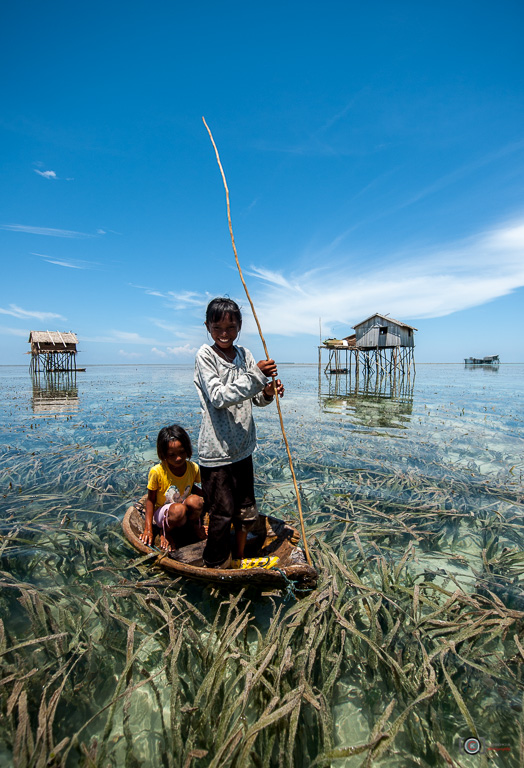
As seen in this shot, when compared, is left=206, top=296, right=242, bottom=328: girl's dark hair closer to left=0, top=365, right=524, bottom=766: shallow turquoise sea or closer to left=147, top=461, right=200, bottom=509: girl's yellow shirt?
left=147, top=461, right=200, bottom=509: girl's yellow shirt

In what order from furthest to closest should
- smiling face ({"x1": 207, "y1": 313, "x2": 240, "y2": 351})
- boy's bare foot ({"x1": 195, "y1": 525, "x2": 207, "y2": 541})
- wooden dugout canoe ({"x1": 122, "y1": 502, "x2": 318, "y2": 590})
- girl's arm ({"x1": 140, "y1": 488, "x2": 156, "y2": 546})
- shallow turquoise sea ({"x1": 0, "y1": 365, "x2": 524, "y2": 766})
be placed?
1. boy's bare foot ({"x1": 195, "y1": 525, "x2": 207, "y2": 541})
2. girl's arm ({"x1": 140, "y1": 488, "x2": 156, "y2": 546})
3. smiling face ({"x1": 207, "y1": 313, "x2": 240, "y2": 351})
4. wooden dugout canoe ({"x1": 122, "y1": 502, "x2": 318, "y2": 590})
5. shallow turquoise sea ({"x1": 0, "y1": 365, "x2": 524, "y2": 766})

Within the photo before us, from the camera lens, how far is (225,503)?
279 cm

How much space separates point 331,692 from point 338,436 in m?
8.03

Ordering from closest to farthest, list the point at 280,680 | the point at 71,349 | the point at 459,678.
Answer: the point at 280,680 → the point at 459,678 → the point at 71,349

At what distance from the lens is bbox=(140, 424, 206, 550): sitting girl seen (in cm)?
339

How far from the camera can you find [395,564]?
359 cm

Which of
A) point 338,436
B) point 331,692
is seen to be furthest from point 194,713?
point 338,436

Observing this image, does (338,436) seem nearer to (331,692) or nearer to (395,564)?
(395,564)

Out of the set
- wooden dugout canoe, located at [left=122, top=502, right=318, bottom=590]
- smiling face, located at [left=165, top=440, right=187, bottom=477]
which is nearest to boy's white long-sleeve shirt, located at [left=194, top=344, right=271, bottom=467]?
smiling face, located at [left=165, top=440, right=187, bottom=477]

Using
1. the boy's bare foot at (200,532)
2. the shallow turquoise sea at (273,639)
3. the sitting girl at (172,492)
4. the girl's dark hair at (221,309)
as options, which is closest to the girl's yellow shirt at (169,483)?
the sitting girl at (172,492)

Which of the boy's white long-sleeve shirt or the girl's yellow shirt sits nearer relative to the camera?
the boy's white long-sleeve shirt

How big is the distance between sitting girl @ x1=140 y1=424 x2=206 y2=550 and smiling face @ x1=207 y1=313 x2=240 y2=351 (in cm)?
104

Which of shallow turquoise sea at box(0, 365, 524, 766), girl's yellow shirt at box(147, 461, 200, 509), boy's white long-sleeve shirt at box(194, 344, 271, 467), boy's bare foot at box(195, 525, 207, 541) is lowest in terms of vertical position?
shallow turquoise sea at box(0, 365, 524, 766)

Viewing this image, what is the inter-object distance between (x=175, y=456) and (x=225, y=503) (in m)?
0.93
